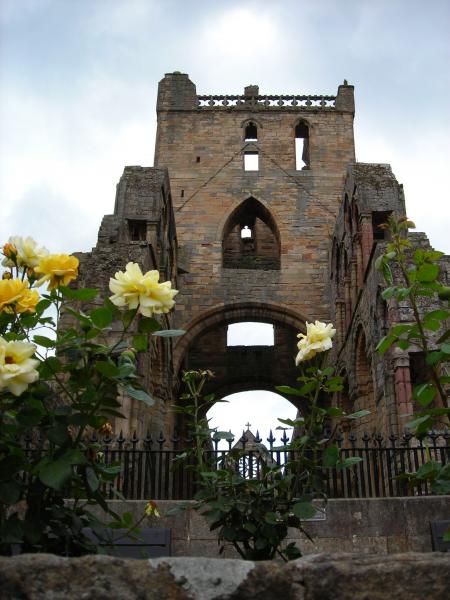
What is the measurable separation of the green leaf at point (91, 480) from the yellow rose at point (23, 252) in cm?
86

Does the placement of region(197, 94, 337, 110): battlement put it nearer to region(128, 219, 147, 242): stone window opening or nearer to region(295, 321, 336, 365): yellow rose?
region(128, 219, 147, 242): stone window opening

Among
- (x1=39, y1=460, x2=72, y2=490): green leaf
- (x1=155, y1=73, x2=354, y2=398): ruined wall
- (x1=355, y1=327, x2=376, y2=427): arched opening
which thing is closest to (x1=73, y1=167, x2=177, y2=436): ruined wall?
(x1=155, y1=73, x2=354, y2=398): ruined wall

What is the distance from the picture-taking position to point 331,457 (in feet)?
9.33

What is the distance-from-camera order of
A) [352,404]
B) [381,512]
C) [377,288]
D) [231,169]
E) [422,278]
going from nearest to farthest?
[422,278] < [381,512] < [377,288] < [352,404] < [231,169]

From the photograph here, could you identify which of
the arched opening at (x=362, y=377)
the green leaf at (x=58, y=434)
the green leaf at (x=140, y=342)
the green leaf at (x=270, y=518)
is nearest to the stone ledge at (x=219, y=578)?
Result: the green leaf at (x=58, y=434)

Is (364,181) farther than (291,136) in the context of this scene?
No

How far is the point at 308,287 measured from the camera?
65.6ft

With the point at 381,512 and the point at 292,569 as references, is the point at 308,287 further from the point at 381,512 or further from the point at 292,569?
the point at 292,569

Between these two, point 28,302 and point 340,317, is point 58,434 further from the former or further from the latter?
point 340,317

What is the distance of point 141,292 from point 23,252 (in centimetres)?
66

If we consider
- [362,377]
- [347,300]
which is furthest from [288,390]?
[347,300]

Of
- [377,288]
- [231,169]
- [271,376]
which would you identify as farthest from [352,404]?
[231,169]

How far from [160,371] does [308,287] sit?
18.6 feet

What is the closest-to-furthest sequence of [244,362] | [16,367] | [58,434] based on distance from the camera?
[16,367]
[58,434]
[244,362]
